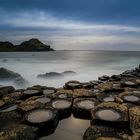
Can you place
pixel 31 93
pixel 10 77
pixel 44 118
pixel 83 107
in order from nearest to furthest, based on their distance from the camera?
pixel 44 118, pixel 83 107, pixel 31 93, pixel 10 77

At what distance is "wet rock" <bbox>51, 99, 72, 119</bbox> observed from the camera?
251 cm

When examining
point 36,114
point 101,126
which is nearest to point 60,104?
point 36,114

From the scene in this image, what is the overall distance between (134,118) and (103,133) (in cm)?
44

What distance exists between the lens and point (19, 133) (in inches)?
74.6

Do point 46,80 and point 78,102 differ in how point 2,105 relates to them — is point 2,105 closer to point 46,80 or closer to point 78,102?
point 78,102

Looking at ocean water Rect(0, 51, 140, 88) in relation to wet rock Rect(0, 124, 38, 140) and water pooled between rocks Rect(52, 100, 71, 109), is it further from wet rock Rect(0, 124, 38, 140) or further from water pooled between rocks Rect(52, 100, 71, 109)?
wet rock Rect(0, 124, 38, 140)

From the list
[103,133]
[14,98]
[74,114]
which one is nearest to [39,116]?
[74,114]

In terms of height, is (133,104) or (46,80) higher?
(133,104)

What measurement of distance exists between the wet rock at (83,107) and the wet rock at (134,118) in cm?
55

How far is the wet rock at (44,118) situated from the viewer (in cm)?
215

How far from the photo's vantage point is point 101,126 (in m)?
2.06

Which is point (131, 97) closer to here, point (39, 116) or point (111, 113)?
point (111, 113)

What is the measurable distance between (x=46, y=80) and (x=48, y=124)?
1374cm

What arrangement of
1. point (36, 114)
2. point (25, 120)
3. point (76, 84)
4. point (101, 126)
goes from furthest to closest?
point (76, 84) < point (36, 114) < point (25, 120) < point (101, 126)
